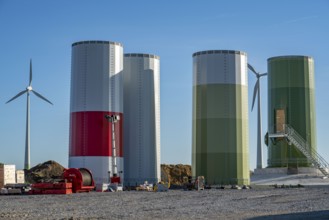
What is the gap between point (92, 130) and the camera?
1941 inches

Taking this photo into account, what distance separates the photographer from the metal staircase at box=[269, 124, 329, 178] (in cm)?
5994

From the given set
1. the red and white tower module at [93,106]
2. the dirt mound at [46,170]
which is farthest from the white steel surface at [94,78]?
the dirt mound at [46,170]

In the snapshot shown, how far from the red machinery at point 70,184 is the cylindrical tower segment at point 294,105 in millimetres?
24036

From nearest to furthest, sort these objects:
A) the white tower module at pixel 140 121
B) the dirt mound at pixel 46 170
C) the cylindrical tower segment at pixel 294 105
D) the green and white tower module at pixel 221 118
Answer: the green and white tower module at pixel 221 118 → the white tower module at pixel 140 121 → the cylindrical tower segment at pixel 294 105 → the dirt mound at pixel 46 170

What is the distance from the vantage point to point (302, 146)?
61.7m

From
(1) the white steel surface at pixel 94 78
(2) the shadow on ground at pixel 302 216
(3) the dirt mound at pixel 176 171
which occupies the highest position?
(1) the white steel surface at pixel 94 78

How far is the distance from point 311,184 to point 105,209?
33421 millimetres

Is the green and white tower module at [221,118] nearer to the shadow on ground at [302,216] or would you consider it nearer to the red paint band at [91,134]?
the red paint band at [91,134]

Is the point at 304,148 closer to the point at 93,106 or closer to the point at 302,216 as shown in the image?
the point at 93,106

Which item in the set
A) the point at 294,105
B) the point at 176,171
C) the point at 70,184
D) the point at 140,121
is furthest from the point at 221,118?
the point at 176,171

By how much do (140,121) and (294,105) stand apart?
16.8 m

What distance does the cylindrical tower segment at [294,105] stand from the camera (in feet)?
204

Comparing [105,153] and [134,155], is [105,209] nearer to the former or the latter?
[105,153]

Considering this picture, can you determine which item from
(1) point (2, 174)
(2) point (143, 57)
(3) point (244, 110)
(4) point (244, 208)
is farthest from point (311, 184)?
(4) point (244, 208)
